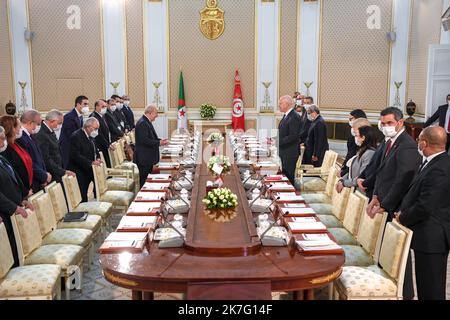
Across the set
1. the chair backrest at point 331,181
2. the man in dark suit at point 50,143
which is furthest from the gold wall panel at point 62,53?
the chair backrest at point 331,181

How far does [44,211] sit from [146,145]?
115 inches

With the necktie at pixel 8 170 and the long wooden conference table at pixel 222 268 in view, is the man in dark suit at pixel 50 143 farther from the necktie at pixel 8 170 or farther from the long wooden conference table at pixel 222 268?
the long wooden conference table at pixel 222 268

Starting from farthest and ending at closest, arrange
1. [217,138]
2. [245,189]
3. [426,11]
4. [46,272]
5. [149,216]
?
[426,11] → [217,138] → [245,189] → [149,216] → [46,272]

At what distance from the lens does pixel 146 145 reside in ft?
25.1

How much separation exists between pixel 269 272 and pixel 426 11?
9321mm

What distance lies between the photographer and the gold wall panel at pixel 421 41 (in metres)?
10.4

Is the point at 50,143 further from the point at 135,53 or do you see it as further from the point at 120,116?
the point at 135,53

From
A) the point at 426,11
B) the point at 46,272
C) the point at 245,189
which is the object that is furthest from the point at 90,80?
the point at 46,272

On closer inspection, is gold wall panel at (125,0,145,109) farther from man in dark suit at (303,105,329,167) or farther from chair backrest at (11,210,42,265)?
chair backrest at (11,210,42,265)

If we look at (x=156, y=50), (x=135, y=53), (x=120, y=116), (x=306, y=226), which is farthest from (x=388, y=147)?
(x=135, y=53)

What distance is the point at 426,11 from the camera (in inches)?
427

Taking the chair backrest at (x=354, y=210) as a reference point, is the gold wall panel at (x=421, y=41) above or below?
above

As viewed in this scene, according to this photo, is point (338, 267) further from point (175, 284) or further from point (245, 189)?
point (245, 189)

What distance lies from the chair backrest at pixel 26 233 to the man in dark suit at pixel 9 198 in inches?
2.4
